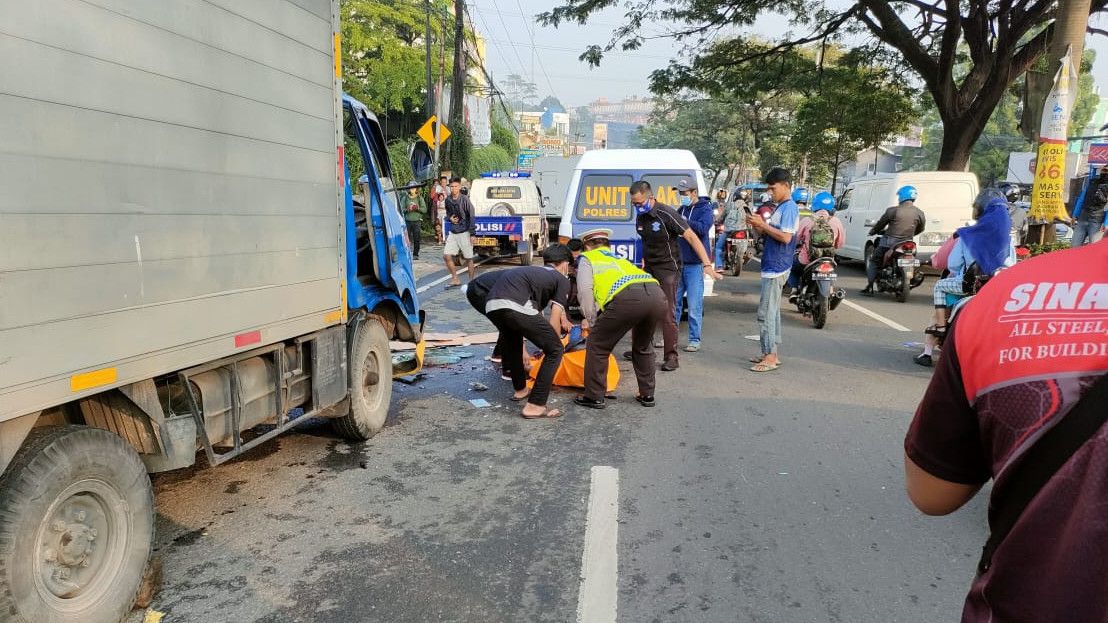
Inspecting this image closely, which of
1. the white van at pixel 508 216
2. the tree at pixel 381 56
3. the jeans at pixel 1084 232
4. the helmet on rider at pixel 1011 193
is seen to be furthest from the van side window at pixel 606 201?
the tree at pixel 381 56

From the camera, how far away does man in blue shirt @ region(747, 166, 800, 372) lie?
6.53m

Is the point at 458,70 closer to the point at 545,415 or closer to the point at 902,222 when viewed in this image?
the point at 902,222

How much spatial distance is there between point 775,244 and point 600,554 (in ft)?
13.6

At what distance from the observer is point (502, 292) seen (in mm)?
5273

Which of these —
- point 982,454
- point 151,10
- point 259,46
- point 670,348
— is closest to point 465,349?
point 670,348

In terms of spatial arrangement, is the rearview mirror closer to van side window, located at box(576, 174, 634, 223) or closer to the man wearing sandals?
the man wearing sandals

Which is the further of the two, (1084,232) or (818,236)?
(1084,232)

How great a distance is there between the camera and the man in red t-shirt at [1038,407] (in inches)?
41.1

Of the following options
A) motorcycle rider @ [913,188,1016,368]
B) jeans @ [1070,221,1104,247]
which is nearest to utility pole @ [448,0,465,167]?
jeans @ [1070,221,1104,247]

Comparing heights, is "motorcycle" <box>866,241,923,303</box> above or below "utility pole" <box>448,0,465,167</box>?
below

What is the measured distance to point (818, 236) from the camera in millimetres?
9109

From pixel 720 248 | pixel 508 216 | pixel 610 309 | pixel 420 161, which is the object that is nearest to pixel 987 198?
pixel 610 309

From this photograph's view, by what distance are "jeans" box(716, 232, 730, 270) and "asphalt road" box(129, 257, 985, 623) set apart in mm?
8835

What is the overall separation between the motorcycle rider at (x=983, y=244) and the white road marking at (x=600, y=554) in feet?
13.2
